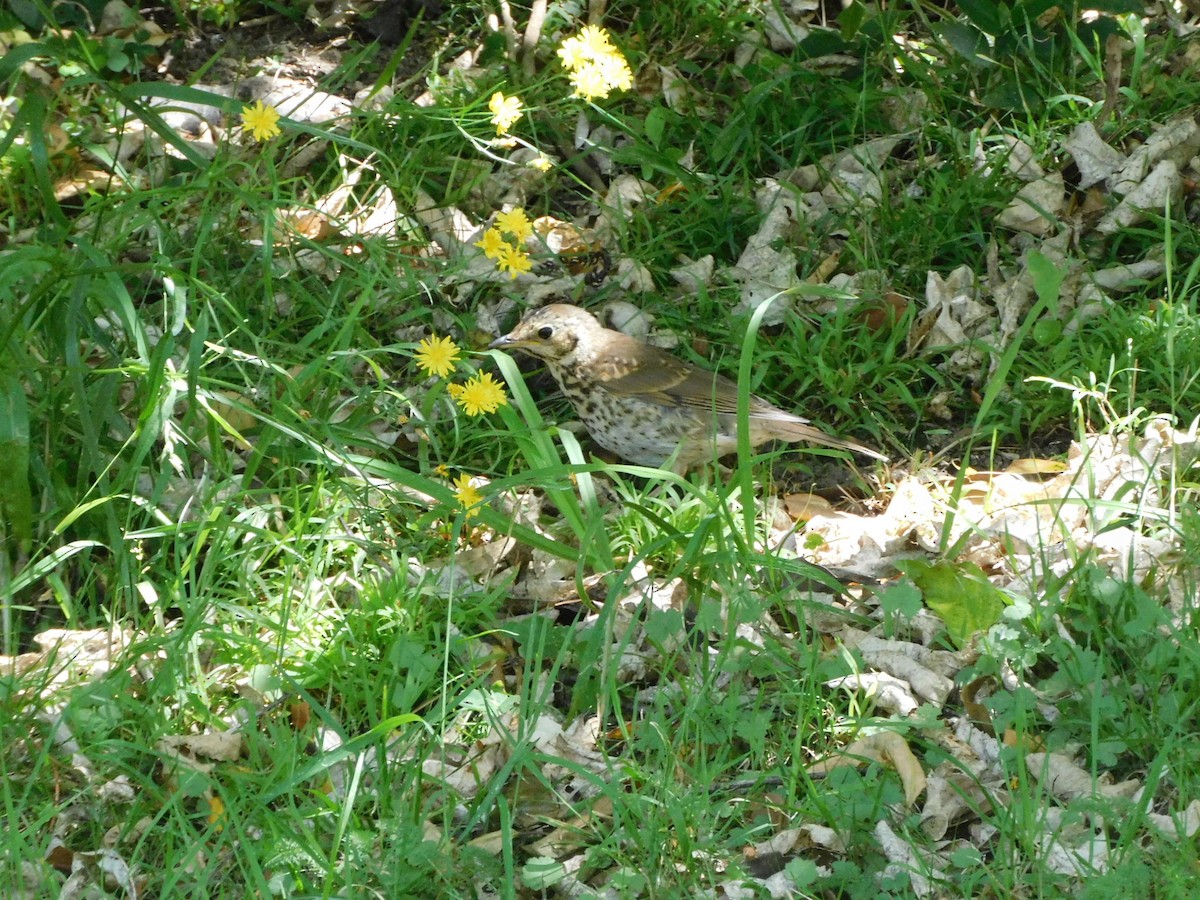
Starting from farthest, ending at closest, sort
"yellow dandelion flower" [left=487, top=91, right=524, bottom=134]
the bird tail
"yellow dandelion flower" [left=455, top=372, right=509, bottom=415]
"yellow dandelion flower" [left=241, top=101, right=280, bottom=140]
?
"yellow dandelion flower" [left=487, top=91, right=524, bottom=134], the bird tail, "yellow dandelion flower" [left=241, top=101, right=280, bottom=140], "yellow dandelion flower" [left=455, top=372, right=509, bottom=415]

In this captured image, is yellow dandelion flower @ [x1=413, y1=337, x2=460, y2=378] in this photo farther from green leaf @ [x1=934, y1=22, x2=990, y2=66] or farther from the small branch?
green leaf @ [x1=934, y1=22, x2=990, y2=66]

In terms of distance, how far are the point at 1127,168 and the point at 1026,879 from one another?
338 cm

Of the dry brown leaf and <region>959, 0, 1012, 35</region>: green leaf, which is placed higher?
<region>959, 0, 1012, 35</region>: green leaf

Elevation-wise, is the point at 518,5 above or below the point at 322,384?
above

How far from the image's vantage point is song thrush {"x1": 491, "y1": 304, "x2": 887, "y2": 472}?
5129 millimetres

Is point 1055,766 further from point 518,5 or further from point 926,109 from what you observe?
point 518,5

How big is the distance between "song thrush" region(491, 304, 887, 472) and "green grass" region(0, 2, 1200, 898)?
0.19 metres

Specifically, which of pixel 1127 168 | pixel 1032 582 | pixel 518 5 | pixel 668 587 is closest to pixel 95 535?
pixel 668 587

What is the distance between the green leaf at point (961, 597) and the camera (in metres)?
3.68

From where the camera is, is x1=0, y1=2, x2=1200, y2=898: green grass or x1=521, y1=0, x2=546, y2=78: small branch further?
x1=521, y1=0, x2=546, y2=78: small branch

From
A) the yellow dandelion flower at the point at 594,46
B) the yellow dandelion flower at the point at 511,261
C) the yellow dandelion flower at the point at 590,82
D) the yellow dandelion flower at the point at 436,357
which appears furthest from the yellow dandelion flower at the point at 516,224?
the yellow dandelion flower at the point at 436,357

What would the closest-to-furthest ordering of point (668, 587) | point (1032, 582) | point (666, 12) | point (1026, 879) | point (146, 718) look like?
point (1026, 879) → point (146, 718) → point (1032, 582) → point (668, 587) → point (666, 12)

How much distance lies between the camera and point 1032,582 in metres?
3.77

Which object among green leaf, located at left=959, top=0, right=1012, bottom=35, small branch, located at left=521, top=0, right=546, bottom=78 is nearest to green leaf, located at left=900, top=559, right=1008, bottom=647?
green leaf, located at left=959, top=0, right=1012, bottom=35
